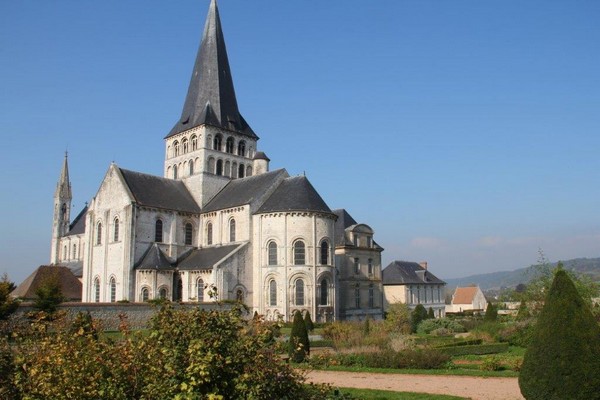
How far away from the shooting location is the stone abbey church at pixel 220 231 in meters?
38.5

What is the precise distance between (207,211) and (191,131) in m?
7.70

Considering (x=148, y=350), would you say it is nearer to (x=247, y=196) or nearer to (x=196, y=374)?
(x=196, y=374)

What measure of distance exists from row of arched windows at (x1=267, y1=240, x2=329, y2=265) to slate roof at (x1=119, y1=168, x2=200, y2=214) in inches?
351

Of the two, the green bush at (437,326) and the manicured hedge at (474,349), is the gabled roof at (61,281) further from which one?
the manicured hedge at (474,349)

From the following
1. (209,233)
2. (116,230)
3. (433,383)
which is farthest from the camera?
(209,233)

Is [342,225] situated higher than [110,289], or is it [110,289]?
[342,225]

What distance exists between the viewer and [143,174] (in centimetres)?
4497

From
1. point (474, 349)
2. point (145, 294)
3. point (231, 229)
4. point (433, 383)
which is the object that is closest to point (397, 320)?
point (474, 349)

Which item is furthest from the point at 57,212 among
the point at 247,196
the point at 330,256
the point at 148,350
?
the point at 148,350

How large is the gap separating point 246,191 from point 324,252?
8351mm

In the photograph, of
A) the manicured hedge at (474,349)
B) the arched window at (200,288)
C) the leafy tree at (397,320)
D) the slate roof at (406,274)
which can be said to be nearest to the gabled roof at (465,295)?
the slate roof at (406,274)

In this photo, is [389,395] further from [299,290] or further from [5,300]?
[299,290]

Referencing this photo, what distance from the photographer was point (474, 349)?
23.2m

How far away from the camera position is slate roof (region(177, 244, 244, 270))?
1555 inches
